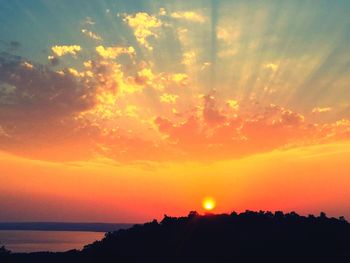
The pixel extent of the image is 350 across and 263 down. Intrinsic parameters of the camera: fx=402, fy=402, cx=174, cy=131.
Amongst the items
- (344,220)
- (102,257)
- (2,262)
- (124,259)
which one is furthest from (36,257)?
(344,220)

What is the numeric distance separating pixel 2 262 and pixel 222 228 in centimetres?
5113

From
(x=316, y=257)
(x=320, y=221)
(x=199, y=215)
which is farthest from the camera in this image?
(x=199, y=215)

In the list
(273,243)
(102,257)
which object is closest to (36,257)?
(102,257)

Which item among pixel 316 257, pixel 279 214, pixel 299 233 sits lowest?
pixel 316 257

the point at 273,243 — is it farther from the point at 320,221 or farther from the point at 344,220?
the point at 344,220

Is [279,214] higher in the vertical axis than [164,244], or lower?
higher

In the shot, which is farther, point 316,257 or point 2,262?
point 2,262

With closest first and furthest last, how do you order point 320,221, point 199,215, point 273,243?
point 273,243
point 320,221
point 199,215

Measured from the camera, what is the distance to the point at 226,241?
77.3 m

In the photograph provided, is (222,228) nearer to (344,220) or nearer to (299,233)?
(299,233)

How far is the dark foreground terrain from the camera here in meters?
71.1

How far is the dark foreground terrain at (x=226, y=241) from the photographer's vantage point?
233ft

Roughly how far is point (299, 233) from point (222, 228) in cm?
1525

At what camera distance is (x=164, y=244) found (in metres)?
82.8
